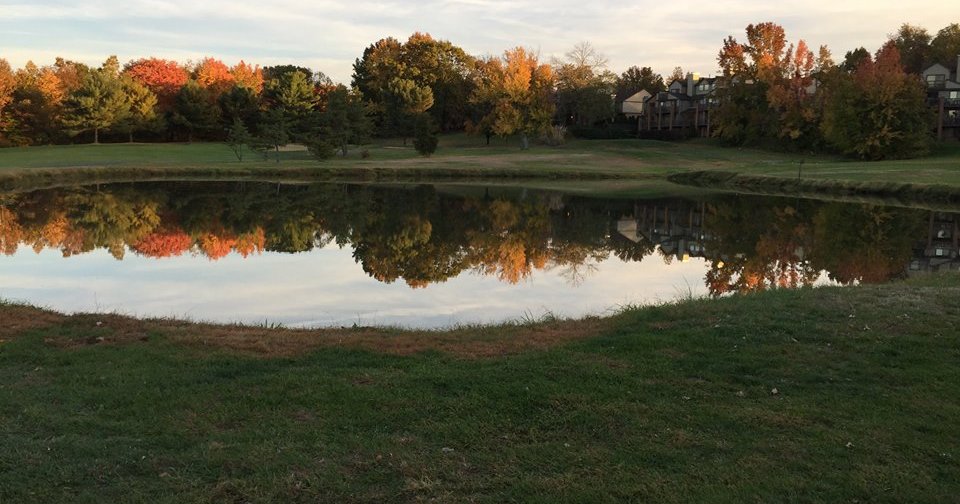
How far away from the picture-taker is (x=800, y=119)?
6888cm

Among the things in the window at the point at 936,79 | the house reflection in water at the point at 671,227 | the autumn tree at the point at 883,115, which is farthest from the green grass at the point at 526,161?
the window at the point at 936,79

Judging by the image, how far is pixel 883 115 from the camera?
196 ft

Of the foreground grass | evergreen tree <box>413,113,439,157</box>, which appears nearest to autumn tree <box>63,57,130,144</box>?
evergreen tree <box>413,113,439,157</box>

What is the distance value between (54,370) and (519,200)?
95.4 feet

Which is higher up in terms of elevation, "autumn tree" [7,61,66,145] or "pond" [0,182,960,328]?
"autumn tree" [7,61,66,145]

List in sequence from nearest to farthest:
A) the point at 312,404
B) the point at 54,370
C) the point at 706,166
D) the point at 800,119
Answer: the point at 312,404, the point at 54,370, the point at 706,166, the point at 800,119

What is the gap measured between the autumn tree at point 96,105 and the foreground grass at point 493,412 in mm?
76505

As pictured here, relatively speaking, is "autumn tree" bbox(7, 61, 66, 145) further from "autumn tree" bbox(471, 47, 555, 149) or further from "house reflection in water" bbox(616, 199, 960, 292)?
"house reflection in water" bbox(616, 199, 960, 292)

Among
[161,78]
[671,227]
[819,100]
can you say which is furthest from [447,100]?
[671,227]

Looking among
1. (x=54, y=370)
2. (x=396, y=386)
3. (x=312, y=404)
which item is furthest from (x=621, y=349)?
(x=54, y=370)

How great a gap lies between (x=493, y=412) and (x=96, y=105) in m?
82.4

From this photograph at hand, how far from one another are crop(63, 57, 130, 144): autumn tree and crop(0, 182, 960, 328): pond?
4761 cm

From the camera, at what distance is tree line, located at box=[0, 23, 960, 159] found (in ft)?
199

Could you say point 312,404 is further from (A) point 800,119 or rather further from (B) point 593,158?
(A) point 800,119
